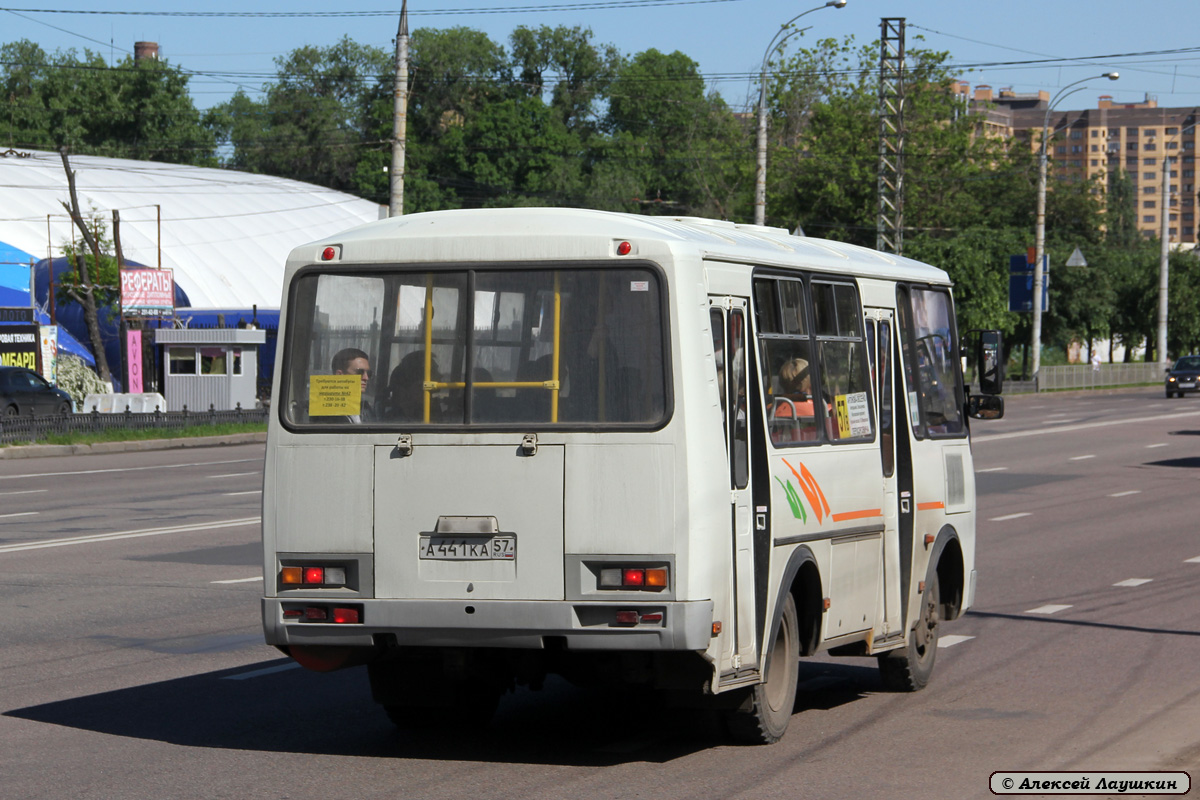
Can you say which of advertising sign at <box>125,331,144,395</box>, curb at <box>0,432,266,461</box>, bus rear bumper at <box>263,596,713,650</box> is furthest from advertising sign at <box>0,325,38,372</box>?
bus rear bumper at <box>263,596,713,650</box>

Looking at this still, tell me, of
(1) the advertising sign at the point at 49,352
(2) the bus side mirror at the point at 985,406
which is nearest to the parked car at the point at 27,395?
Answer: (1) the advertising sign at the point at 49,352

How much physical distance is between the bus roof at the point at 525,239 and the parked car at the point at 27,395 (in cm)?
3276

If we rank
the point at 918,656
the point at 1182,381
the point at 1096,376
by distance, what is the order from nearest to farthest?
the point at 918,656, the point at 1182,381, the point at 1096,376

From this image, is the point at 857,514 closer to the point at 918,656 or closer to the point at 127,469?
the point at 918,656

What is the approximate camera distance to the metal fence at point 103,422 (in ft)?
104

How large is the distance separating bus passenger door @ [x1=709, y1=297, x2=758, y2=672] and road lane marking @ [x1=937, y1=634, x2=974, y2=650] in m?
3.90

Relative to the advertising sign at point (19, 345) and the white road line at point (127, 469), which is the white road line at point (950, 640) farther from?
the advertising sign at point (19, 345)

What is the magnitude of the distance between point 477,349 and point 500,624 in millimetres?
1143

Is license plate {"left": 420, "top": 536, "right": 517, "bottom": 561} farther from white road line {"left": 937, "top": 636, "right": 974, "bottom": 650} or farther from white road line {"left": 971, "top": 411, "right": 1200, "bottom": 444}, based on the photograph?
white road line {"left": 971, "top": 411, "right": 1200, "bottom": 444}

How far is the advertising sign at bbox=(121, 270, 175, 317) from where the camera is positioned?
148 ft

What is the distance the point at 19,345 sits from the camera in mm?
44531

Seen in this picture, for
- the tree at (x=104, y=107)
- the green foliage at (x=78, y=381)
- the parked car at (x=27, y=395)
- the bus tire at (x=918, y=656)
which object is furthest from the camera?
the tree at (x=104, y=107)

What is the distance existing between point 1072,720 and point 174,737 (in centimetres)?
425

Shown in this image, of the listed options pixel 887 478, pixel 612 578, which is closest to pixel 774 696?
pixel 612 578
